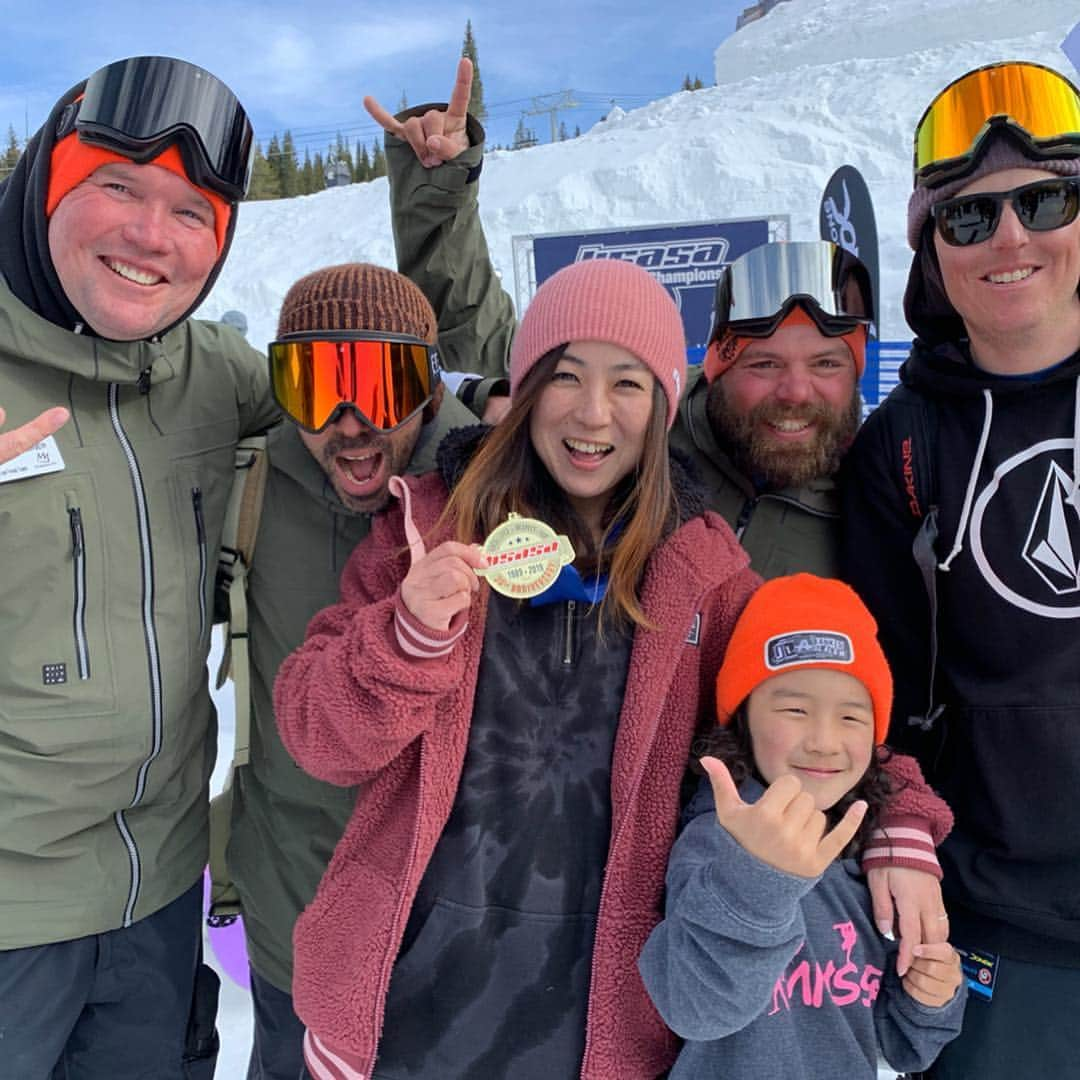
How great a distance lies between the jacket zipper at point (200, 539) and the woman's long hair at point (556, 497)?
2.73 feet

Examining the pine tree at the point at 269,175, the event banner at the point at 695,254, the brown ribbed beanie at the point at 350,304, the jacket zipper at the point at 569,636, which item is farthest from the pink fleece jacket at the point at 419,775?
the pine tree at the point at 269,175

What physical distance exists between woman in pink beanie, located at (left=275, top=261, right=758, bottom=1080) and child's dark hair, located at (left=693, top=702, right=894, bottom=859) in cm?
6

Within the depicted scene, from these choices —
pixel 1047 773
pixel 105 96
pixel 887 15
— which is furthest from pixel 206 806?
pixel 887 15

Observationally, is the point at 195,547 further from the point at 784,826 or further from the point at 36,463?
the point at 784,826

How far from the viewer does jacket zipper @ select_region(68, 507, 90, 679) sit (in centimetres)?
207

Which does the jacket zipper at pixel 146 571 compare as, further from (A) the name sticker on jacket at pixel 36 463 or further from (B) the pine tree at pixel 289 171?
(B) the pine tree at pixel 289 171

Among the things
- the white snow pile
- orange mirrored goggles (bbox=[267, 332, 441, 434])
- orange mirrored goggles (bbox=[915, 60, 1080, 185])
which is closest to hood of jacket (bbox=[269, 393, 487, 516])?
orange mirrored goggles (bbox=[267, 332, 441, 434])

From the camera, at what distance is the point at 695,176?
20.6 metres

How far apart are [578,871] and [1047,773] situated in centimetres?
110

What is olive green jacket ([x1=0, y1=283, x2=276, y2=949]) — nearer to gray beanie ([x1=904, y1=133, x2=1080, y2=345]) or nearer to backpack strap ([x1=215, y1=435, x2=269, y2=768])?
backpack strap ([x1=215, y1=435, x2=269, y2=768])

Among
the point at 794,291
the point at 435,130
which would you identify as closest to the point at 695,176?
the point at 435,130

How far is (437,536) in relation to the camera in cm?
185

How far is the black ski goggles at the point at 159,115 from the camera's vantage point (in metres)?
2.06

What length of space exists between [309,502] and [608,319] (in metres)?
1.01
